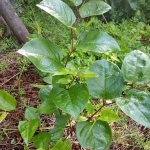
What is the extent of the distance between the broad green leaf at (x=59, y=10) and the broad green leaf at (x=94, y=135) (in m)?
0.39

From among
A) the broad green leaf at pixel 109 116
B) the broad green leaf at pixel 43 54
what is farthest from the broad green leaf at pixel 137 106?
the broad green leaf at pixel 43 54

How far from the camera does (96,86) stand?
0.80 meters

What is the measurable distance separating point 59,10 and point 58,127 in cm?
50

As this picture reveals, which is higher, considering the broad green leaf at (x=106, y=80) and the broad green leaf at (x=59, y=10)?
the broad green leaf at (x=59, y=10)

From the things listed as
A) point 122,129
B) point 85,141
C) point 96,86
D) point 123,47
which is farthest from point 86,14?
point 123,47

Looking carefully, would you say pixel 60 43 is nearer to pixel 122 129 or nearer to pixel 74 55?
pixel 74 55

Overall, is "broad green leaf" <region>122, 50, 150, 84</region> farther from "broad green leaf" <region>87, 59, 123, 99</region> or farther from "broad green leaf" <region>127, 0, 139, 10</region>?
"broad green leaf" <region>127, 0, 139, 10</region>

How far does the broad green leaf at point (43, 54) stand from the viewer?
2.33 feet

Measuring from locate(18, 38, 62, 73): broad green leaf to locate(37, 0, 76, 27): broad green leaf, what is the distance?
92 mm

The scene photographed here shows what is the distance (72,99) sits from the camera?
74 cm

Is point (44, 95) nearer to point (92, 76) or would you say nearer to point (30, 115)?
point (30, 115)

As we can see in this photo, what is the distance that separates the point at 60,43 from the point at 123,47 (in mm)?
543

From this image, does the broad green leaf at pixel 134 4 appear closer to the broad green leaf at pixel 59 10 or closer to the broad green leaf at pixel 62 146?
the broad green leaf at pixel 59 10

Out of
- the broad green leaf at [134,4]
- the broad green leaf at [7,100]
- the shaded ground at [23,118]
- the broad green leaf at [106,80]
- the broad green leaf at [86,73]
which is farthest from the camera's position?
the broad green leaf at [134,4]
